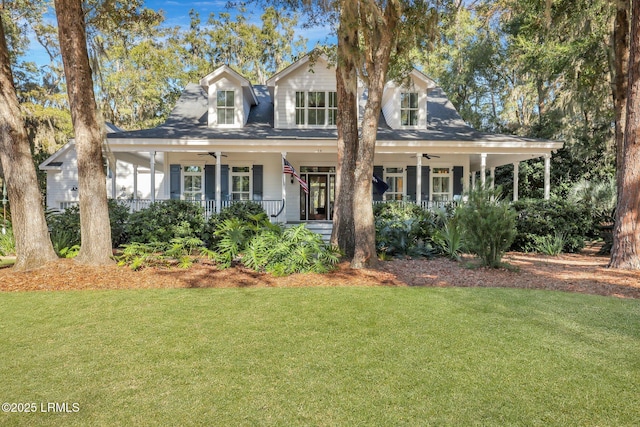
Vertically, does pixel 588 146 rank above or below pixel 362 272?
above

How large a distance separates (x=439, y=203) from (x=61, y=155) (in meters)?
17.8

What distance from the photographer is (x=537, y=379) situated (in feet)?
9.00

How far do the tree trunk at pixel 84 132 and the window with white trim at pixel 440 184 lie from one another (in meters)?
12.1

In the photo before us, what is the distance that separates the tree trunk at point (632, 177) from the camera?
7.31m

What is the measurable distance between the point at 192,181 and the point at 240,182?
6.12 feet

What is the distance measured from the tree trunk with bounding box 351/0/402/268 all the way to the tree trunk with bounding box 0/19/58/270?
563cm

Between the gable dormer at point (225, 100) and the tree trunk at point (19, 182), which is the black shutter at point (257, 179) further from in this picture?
the tree trunk at point (19, 182)

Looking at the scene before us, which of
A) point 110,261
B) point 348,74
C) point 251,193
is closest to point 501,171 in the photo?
point 251,193

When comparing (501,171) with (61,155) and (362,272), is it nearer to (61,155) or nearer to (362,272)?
(362,272)

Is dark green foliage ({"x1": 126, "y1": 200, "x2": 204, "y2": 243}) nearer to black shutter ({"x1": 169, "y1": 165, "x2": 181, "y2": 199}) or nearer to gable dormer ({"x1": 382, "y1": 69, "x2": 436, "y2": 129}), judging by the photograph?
black shutter ({"x1": 169, "y1": 165, "x2": 181, "y2": 199})

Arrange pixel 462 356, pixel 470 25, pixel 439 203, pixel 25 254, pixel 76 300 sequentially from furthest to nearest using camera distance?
1. pixel 470 25
2. pixel 439 203
3. pixel 25 254
4. pixel 76 300
5. pixel 462 356

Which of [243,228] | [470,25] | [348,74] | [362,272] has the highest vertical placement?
[470,25]

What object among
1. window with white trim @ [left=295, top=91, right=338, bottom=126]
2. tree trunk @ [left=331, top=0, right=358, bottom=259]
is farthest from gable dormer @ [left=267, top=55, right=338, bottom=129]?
tree trunk @ [left=331, top=0, right=358, bottom=259]

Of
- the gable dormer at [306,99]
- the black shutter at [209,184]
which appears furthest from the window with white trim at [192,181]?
the gable dormer at [306,99]
